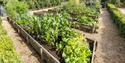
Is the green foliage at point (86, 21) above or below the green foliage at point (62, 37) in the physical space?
below

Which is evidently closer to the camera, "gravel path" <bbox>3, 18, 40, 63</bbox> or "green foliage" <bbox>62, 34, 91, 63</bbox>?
"green foliage" <bbox>62, 34, 91, 63</bbox>

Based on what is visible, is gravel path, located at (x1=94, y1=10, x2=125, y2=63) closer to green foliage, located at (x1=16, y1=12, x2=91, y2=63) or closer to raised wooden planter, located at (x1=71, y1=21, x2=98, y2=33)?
raised wooden planter, located at (x1=71, y1=21, x2=98, y2=33)

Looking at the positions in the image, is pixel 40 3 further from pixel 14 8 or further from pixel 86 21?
pixel 86 21

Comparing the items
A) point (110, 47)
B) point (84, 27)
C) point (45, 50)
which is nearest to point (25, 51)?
point (45, 50)

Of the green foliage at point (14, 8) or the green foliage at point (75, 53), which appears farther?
the green foliage at point (14, 8)

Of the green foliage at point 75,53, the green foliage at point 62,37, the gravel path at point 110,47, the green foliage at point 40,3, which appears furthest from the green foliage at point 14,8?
the green foliage at point 75,53

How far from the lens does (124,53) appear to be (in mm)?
12164

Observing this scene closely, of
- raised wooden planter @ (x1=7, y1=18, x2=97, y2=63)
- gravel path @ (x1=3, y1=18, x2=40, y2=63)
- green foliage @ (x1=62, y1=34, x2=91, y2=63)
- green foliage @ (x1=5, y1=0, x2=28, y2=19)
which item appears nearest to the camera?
green foliage @ (x1=62, y1=34, x2=91, y2=63)

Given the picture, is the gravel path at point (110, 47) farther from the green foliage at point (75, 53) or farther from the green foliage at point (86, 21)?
Result: the green foliage at point (75, 53)

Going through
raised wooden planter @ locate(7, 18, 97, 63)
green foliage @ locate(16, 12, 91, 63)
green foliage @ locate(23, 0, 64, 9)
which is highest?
green foliage @ locate(16, 12, 91, 63)

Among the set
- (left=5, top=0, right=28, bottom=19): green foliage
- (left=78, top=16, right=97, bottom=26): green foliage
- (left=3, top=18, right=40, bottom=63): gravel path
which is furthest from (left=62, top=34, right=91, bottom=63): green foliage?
(left=5, top=0, right=28, bottom=19): green foliage

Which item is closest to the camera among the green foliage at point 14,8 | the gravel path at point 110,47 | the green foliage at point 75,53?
the green foliage at point 75,53

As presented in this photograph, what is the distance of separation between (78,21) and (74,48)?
8.80 meters

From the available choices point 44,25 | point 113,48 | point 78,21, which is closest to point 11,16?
point 78,21
